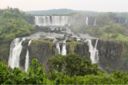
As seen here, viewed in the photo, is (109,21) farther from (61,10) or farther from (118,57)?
(61,10)

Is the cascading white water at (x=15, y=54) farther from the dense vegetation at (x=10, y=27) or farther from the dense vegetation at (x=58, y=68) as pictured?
the dense vegetation at (x=58, y=68)

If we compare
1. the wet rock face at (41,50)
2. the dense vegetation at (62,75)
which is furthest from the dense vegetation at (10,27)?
the dense vegetation at (62,75)

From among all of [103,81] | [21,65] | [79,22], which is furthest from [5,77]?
[79,22]

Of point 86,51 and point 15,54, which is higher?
point 86,51

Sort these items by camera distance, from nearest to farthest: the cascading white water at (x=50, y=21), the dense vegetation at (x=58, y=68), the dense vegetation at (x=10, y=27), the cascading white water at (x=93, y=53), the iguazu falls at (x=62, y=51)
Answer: the dense vegetation at (x=58, y=68) → the iguazu falls at (x=62, y=51) → the cascading white water at (x=93, y=53) → the dense vegetation at (x=10, y=27) → the cascading white water at (x=50, y=21)

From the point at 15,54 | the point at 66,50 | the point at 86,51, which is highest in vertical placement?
the point at 66,50

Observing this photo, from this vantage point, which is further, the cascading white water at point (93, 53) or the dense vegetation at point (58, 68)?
the cascading white water at point (93, 53)

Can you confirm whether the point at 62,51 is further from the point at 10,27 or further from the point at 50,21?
the point at 50,21

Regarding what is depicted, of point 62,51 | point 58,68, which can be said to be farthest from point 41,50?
point 58,68
